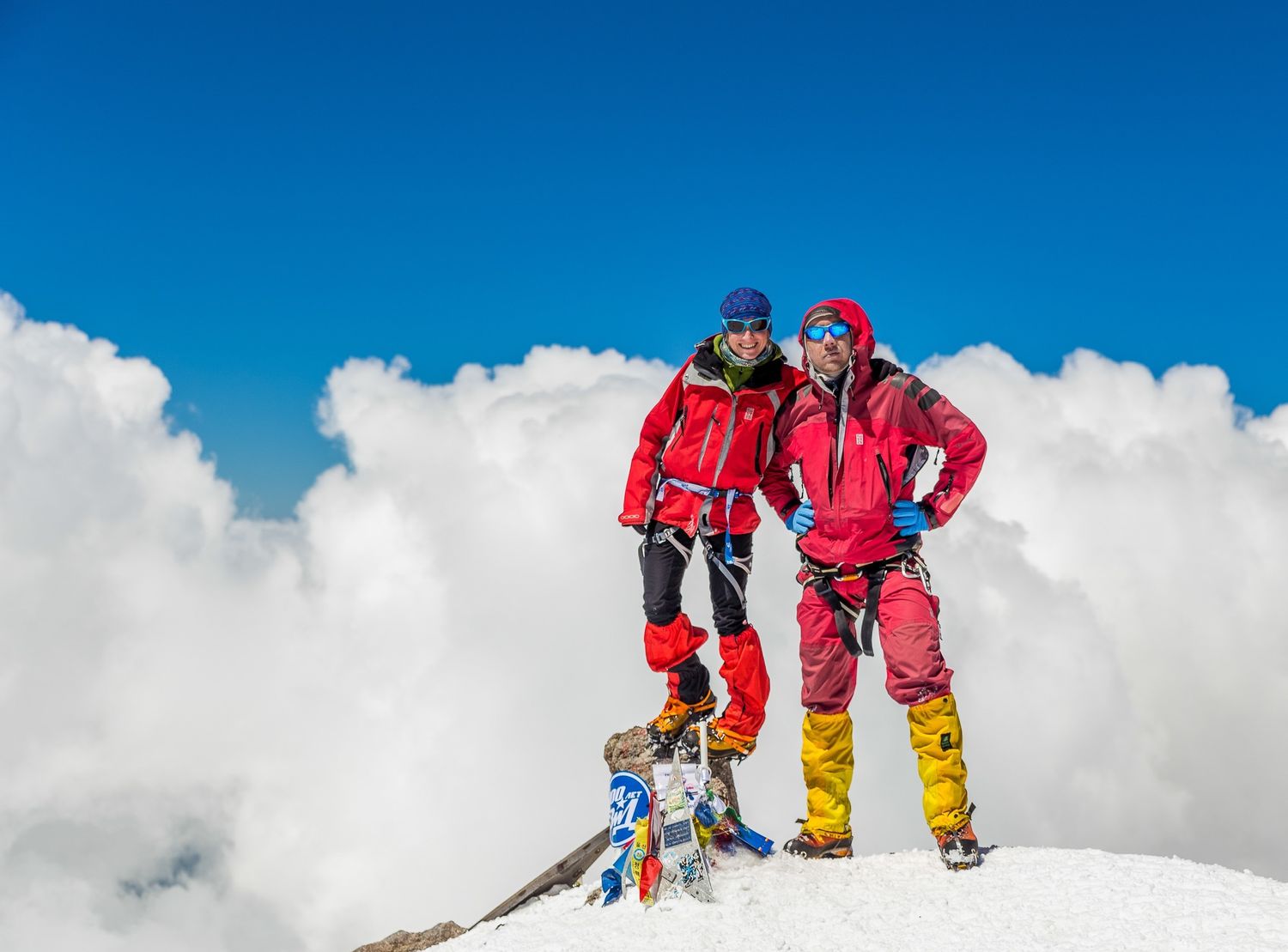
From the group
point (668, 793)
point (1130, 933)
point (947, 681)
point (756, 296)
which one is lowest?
point (1130, 933)

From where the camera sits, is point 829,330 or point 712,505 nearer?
point 829,330

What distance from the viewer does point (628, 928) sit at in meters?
6.35

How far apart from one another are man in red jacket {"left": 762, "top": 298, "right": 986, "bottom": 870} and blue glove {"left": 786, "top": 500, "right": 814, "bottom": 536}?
0.01 meters


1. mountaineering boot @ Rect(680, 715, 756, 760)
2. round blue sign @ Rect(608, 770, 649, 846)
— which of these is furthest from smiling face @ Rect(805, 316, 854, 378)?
mountaineering boot @ Rect(680, 715, 756, 760)

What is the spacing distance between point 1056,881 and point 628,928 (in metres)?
3.12

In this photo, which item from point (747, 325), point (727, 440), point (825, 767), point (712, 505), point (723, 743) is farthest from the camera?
point (723, 743)

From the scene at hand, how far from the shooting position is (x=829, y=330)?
743 centimetres

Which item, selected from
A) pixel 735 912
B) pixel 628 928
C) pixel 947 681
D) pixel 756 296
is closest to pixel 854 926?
pixel 735 912

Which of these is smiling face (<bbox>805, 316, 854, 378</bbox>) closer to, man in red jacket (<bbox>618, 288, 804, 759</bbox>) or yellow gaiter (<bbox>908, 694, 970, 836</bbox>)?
man in red jacket (<bbox>618, 288, 804, 759</bbox>)

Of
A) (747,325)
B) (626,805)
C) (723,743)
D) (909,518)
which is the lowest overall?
(626,805)

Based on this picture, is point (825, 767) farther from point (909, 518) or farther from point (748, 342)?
point (748, 342)

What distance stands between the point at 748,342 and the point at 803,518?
5.28ft

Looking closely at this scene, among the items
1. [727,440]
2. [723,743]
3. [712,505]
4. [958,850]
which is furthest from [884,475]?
[723,743]

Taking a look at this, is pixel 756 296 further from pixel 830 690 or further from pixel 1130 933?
pixel 1130 933
